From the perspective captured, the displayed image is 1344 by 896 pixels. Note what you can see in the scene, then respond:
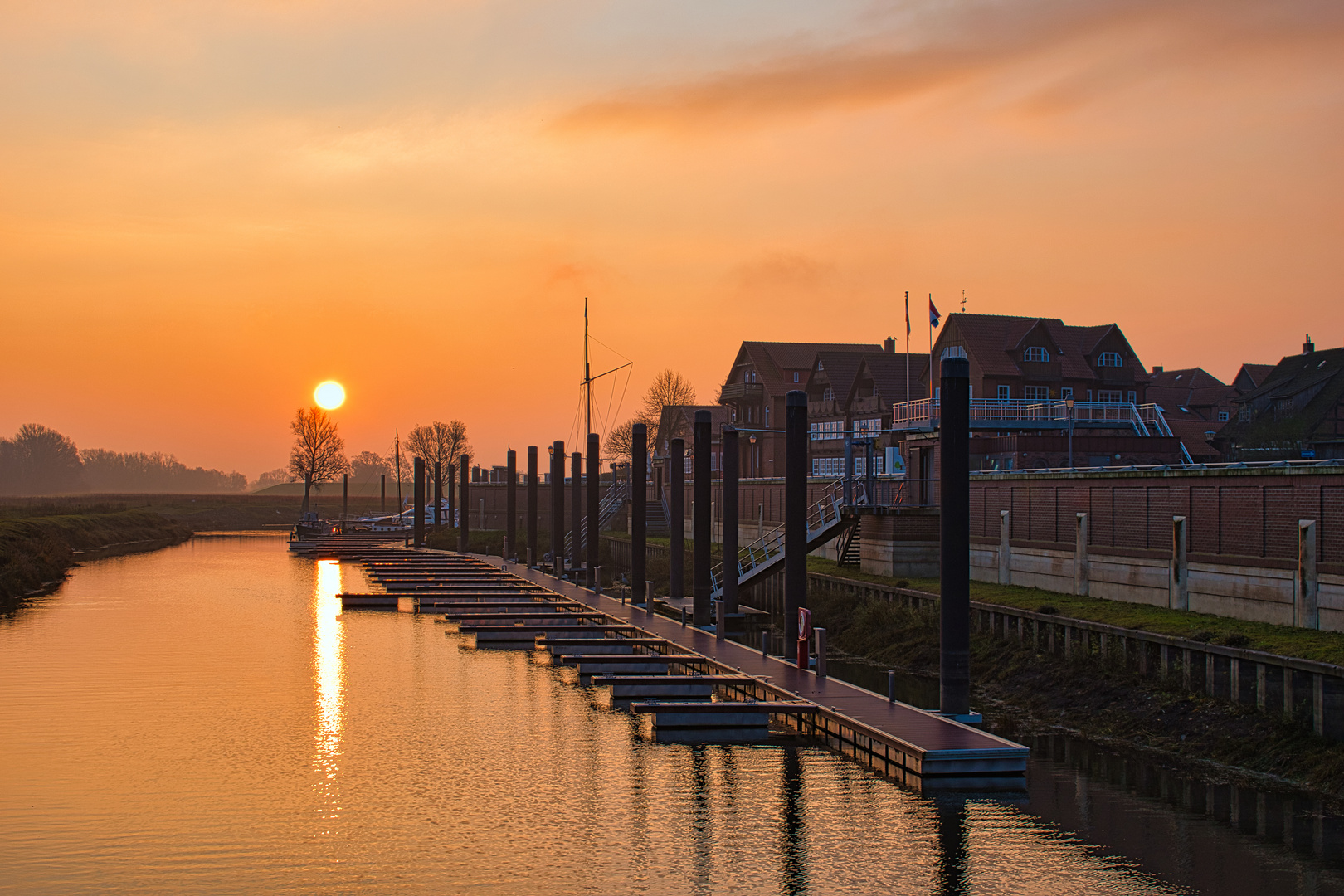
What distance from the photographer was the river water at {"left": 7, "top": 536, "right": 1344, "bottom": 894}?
51.2 feet

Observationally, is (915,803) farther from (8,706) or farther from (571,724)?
(8,706)

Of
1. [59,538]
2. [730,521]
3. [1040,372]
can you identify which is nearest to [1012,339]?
[1040,372]

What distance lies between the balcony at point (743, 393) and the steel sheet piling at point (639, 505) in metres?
59.9

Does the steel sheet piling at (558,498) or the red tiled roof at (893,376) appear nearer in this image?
the steel sheet piling at (558,498)

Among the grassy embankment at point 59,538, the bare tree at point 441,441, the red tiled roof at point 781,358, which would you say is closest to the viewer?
the grassy embankment at point 59,538

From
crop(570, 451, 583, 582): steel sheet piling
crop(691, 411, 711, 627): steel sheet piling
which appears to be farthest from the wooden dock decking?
crop(570, 451, 583, 582): steel sheet piling

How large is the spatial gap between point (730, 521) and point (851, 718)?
43.7 ft

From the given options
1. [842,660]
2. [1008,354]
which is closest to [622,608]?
[842,660]

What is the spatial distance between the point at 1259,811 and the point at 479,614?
27928 mm

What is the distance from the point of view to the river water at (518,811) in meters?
15.6

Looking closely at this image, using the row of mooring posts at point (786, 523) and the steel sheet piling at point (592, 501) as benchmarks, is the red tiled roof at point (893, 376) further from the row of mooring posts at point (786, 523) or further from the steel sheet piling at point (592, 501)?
the steel sheet piling at point (592, 501)

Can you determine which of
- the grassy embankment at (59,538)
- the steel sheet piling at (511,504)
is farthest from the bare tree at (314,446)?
the steel sheet piling at (511,504)

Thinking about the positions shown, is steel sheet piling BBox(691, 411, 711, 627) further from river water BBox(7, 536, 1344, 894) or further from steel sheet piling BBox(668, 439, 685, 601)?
river water BBox(7, 536, 1344, 894)

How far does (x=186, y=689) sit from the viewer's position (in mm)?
29688
